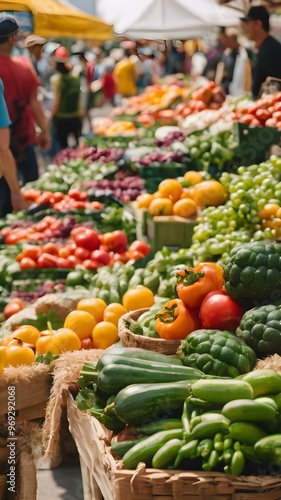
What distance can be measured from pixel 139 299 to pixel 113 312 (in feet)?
0.57

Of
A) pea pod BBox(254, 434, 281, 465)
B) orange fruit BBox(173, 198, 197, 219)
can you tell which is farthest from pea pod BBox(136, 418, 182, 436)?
orange fruit BBox(173, 198, 197, 219)

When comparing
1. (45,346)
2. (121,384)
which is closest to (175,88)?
(45,346)

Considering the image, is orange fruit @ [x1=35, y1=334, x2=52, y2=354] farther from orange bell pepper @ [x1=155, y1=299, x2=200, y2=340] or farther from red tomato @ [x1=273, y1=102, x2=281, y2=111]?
red tomato @ [x1=273, y1=102, x2=281, y2=111]

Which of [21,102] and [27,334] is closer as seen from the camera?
[27,334]

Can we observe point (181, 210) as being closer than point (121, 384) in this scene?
No

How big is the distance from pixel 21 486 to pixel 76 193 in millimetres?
5121

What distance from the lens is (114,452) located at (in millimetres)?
2932

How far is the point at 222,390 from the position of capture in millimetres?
2904

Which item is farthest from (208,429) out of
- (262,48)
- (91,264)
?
(262,48)

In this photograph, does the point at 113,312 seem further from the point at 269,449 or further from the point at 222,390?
the point at 269,449

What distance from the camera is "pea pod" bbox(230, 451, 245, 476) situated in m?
2.66

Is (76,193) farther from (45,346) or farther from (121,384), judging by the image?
(121,384)

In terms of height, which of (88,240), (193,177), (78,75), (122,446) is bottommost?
(78,75)

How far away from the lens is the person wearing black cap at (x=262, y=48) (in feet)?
27.2
